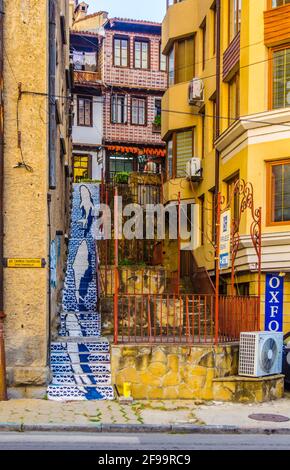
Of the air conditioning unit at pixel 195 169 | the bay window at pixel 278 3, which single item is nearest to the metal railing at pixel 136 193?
the air conditioning unit at pixel 195 169

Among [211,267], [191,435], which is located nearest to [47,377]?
[191,435]

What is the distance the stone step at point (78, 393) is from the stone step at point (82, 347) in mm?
1411

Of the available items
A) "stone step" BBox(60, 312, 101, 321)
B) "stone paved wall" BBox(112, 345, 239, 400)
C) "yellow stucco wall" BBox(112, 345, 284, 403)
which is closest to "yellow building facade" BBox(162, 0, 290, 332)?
"stone step" BBox(60, 312, 101, 321)

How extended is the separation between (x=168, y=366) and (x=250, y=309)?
2430 mm

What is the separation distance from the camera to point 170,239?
77.4 feet

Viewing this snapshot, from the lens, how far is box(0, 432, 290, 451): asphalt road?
9.09 meters

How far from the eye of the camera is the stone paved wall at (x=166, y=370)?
41.1ft

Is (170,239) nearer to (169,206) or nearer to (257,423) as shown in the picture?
(169,206)

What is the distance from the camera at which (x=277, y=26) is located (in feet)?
56.3

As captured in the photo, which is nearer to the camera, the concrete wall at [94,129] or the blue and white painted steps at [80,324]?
the blue and white painted steps at [80,324]

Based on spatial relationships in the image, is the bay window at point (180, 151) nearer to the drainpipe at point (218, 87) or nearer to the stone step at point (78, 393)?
the drainpipe at point (218, 87)

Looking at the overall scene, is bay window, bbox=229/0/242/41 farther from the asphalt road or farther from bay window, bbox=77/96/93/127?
bay window, bbox=77/96/93/127

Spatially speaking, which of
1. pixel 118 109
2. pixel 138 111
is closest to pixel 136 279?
pixel 118 109

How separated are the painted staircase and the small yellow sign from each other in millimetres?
2171
